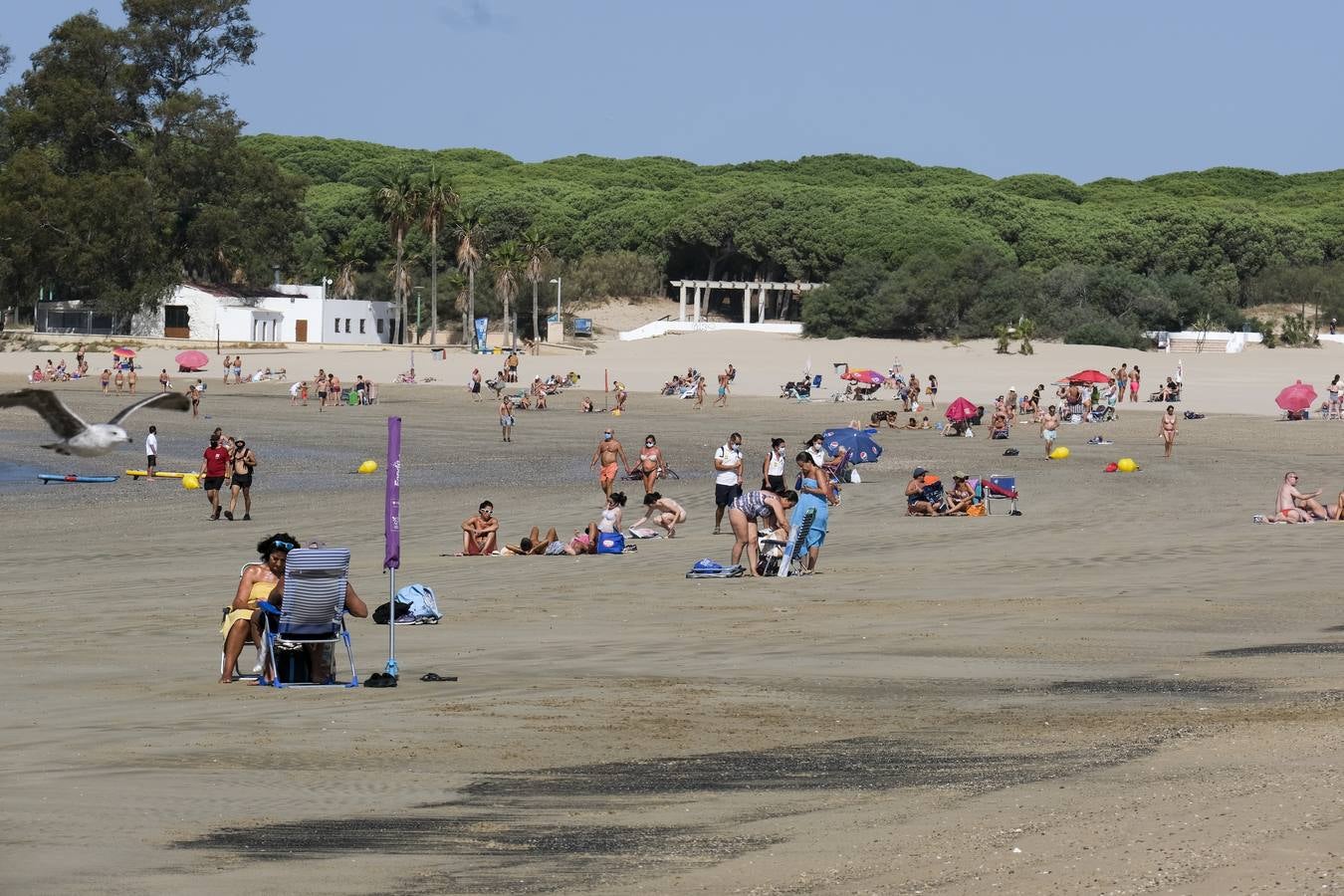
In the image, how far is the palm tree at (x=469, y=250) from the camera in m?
75.1

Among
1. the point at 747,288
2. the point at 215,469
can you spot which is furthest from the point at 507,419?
the point at 747,288

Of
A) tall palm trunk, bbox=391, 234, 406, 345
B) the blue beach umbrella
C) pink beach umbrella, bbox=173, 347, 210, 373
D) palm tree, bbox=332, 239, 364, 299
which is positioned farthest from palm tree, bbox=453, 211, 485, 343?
the blue beach umbrella

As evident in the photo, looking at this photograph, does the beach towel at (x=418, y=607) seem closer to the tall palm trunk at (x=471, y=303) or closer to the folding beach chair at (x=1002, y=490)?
the folding beach chair at (x=1002, y=490)

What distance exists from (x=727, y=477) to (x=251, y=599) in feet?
35.1

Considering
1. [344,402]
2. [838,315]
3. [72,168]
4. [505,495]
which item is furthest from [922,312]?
[505,495]

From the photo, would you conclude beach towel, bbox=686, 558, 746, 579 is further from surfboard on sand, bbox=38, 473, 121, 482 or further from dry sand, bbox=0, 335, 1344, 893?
→ surfboard on sand, bbox=38, 473, 121, 482

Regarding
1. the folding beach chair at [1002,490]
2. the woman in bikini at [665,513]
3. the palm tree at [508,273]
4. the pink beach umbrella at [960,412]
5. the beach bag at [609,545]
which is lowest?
the beach bag at [609,545]

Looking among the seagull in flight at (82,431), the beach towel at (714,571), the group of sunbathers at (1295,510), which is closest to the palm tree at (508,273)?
the group of sunbathers at (1295,510)

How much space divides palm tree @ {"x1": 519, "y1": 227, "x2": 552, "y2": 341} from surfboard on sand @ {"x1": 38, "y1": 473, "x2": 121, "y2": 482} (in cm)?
4362

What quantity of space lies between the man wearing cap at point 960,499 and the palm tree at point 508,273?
51.7 m

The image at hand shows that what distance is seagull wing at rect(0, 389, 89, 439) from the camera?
9539 millimetres

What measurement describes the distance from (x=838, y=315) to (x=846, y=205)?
56.2 feet

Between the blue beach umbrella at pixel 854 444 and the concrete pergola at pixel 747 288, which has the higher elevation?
the concrete pergola at pixel 747 288

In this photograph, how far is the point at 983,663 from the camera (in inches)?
412
